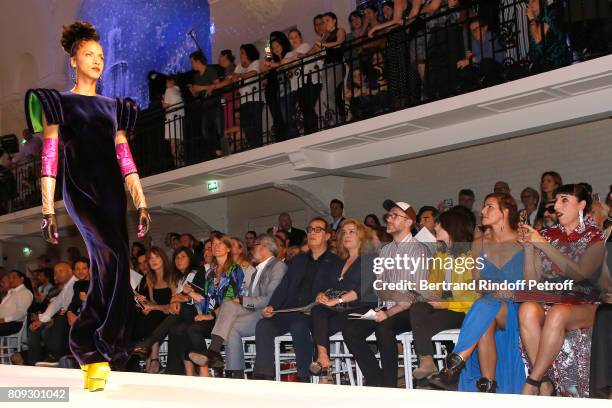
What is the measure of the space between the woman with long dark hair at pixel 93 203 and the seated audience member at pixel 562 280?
7.54ft

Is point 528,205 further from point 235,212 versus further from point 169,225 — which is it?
point 169,225

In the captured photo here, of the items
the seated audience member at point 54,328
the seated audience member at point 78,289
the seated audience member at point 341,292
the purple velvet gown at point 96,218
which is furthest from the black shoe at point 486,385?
the seated audience member at point 54,328

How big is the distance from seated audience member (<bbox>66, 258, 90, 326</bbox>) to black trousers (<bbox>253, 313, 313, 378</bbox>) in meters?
3.15

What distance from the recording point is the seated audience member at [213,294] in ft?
25.2

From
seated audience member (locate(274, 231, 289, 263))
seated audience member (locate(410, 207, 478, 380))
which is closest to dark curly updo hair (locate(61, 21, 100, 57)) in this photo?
seated audience member (locate(410, 207, 478, 380))

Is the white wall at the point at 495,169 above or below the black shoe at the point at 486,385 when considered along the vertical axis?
above

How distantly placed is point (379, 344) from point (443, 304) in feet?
1.85

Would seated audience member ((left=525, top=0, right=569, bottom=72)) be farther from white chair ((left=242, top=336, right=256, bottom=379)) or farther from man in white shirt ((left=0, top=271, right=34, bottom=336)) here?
man in white shirt ((left=0, top=271, right=34, bottom=336))

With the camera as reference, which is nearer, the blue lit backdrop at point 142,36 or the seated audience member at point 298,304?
the seated audience member at point 298,304

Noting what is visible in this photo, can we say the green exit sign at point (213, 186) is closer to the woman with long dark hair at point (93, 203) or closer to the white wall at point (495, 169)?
the white wall at point (495, 169)

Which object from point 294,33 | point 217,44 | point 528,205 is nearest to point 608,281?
point 528,205

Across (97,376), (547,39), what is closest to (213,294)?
(97,376)

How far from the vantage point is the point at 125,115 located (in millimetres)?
4613

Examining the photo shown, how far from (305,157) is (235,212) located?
444 cm
